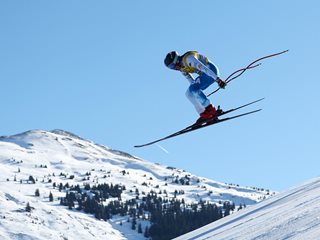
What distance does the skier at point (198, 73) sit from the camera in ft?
63.8

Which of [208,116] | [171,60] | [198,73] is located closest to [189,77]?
[198,73]

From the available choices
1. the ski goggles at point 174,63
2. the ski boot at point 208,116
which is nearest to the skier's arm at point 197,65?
the ski goggles at point 174,63

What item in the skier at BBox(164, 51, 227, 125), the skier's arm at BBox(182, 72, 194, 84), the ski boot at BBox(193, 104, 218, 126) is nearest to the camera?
the skier at BBox(164, 51, 227, 125)

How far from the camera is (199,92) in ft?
65.0

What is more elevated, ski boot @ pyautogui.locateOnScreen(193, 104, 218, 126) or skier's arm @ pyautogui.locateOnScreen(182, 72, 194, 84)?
skier's arm @ pyautogui.locateOnScreen(182, 72, 194, 84)

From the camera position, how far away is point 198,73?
19.9 m

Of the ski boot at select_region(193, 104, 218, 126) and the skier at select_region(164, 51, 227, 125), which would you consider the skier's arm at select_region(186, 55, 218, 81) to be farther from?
the ski boot at select_region(193, 104, 218, 126)

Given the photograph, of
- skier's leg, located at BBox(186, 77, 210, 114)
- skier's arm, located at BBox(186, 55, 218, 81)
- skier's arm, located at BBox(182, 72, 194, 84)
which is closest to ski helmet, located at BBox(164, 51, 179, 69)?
skier's arm, located at BBox(186, 55, 218, 81)

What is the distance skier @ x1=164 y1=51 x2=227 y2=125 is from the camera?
63.8 feet

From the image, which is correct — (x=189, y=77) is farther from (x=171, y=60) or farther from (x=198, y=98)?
(x=171, y=60)

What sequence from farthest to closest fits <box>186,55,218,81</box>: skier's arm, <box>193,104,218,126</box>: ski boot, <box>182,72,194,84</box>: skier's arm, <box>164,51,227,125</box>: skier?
<box>182,72,194,84</box>: skier's arm, <box>193,104,218,126</box>: ski boot, <box>164,51,227,125</box>: skier, <box>186,55,218,81</box>: skier's arm

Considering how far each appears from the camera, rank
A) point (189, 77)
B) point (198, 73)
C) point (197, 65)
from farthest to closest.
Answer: point (189, 77), point (198, 73), point (197, 65)

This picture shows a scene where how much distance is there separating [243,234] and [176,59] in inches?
268

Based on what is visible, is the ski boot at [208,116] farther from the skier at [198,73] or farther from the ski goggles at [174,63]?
the ski goggles at [174,63]
